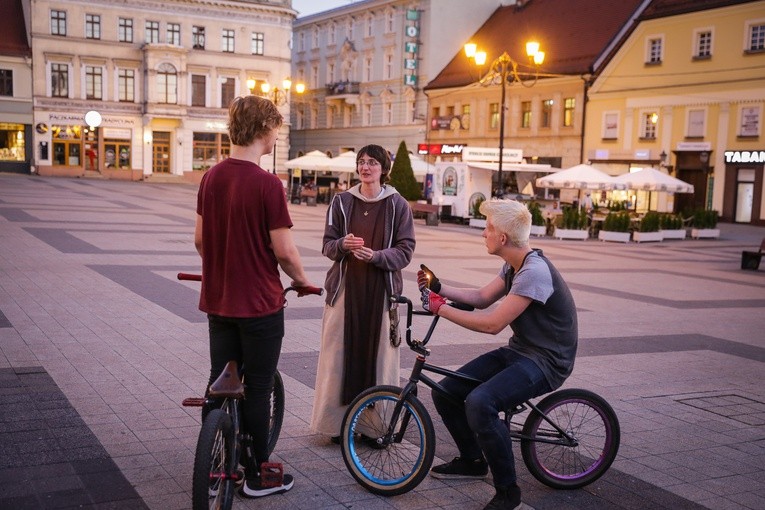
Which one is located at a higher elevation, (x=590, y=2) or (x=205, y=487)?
(x=590, y=2)

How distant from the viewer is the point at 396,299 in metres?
4.84

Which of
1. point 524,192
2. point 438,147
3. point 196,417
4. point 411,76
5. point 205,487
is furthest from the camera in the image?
point 411,76

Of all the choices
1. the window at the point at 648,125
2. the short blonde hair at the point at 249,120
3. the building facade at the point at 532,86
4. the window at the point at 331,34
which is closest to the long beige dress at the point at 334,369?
the short blonde hair at the point at 249,120

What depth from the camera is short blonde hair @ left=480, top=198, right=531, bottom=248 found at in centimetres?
457

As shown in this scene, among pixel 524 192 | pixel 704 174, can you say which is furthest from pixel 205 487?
pixel 704 174

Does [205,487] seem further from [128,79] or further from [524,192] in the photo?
[128,79]

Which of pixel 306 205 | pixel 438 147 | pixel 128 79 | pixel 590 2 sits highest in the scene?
pixel 590 2

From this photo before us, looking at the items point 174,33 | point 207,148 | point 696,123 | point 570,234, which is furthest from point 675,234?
point 174,33

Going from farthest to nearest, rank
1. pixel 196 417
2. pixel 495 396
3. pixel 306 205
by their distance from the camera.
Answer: pixel 306 205 < pixel 196 417 < pixel 495 396

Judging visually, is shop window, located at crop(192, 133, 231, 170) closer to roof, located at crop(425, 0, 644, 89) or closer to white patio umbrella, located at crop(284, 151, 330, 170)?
roof, located at crop(425, 0, 644, 89)

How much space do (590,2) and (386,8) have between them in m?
16.1

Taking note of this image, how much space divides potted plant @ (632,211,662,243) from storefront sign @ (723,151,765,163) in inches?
437

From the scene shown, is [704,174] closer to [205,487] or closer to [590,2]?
[590,2]

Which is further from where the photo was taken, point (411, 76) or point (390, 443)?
point (411, 76)
